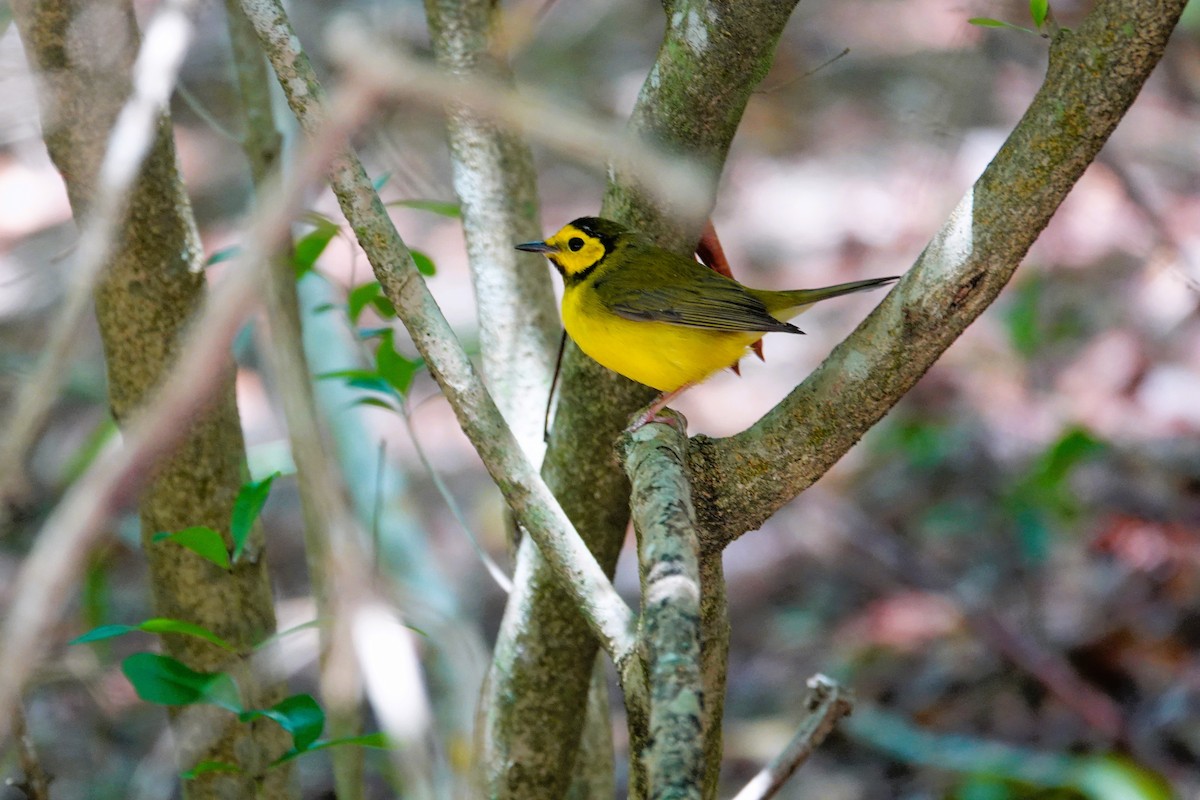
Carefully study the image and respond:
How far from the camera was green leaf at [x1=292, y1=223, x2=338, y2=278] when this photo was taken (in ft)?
9.26

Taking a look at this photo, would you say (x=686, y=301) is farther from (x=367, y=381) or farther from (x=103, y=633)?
(x=103, y=633)

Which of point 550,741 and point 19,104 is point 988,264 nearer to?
point 550,741

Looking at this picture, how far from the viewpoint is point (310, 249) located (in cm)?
286

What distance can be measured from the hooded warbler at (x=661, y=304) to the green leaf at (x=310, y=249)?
1.65 ft

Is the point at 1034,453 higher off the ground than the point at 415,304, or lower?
higher

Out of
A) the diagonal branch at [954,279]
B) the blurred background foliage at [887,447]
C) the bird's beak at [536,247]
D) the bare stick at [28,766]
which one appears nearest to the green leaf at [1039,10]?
the diagonal branch at [954,279]

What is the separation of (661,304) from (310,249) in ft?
3.53

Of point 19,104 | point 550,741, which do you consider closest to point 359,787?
point 550,741

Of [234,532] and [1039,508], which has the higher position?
[1039,508]

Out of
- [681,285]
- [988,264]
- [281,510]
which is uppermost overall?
[281,510]

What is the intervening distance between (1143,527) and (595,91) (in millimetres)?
6090

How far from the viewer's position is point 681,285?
3.34m

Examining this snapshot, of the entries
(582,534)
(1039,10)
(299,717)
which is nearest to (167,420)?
(299,717)

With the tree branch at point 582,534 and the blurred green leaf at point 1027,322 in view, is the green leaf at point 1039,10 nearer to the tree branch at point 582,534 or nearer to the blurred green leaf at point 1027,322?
the tree branch at point 582,534
